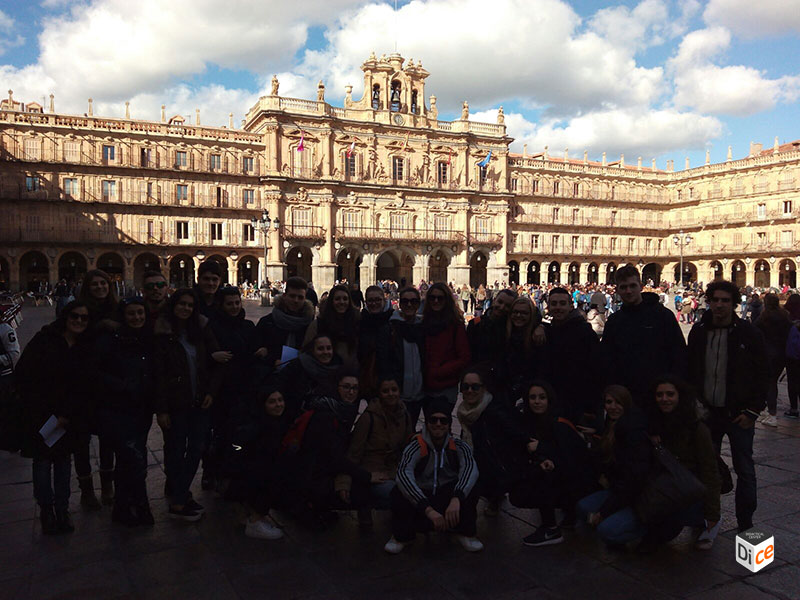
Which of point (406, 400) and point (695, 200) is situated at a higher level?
point (695, 200)

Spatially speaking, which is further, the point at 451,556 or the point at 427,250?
the point at 427,250

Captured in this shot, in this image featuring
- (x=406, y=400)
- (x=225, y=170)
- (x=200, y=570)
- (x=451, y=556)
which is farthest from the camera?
(x=225, y=170)

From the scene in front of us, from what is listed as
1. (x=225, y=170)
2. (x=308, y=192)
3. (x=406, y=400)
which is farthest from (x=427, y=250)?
(x=406, y=400)

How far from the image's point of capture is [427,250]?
131 ft

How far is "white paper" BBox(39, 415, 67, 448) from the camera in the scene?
4.05m

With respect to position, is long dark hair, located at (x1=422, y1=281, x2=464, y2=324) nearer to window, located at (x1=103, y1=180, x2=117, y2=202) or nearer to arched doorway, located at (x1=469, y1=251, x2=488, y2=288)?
window, located at (x1=103, y1=180, x2=117, y2=202)

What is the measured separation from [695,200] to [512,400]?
50.8m

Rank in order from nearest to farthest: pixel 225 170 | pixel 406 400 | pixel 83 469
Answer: pixel 83 469
pixel 406 400
pixel 225 170

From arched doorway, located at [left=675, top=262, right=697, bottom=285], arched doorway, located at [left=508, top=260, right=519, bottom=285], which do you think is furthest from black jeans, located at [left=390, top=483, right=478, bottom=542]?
arched doorway, located at [left=675, top=262, right=697, bottom=285]

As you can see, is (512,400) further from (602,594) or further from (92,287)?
(92,287)

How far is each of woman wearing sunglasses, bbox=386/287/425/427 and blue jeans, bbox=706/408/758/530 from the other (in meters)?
2.21

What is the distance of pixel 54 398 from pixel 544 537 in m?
3.53

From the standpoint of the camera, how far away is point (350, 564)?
11.9 feet

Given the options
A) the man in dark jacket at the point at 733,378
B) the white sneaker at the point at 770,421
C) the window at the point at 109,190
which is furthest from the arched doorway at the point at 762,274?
the man in dark jacket at the point at 733,378
